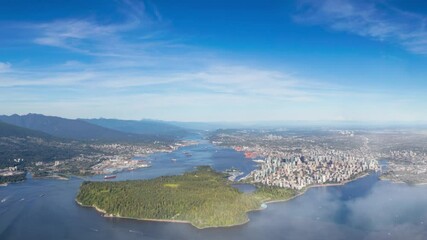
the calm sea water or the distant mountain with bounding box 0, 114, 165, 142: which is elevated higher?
the distant mountain with bounding box 0, 114, 165, 142

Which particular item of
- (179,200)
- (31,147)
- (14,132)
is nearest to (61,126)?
(14,132)

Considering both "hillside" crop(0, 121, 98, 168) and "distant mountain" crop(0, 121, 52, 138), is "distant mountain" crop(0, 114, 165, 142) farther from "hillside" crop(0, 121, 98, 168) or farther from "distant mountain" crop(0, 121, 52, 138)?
"hillside" crop(0, 121, 98, 168)

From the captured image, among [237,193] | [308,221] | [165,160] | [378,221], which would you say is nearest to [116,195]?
[237,193]

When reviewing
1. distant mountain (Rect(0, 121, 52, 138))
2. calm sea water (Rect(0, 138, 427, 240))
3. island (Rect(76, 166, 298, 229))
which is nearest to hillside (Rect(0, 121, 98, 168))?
distant mountain (Rect(0, 121, 52, 138))

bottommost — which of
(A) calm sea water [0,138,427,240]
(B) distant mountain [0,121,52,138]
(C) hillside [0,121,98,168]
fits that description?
(A) calm sea water [0,138,427,240]

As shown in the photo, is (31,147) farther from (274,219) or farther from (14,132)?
(274,219)
